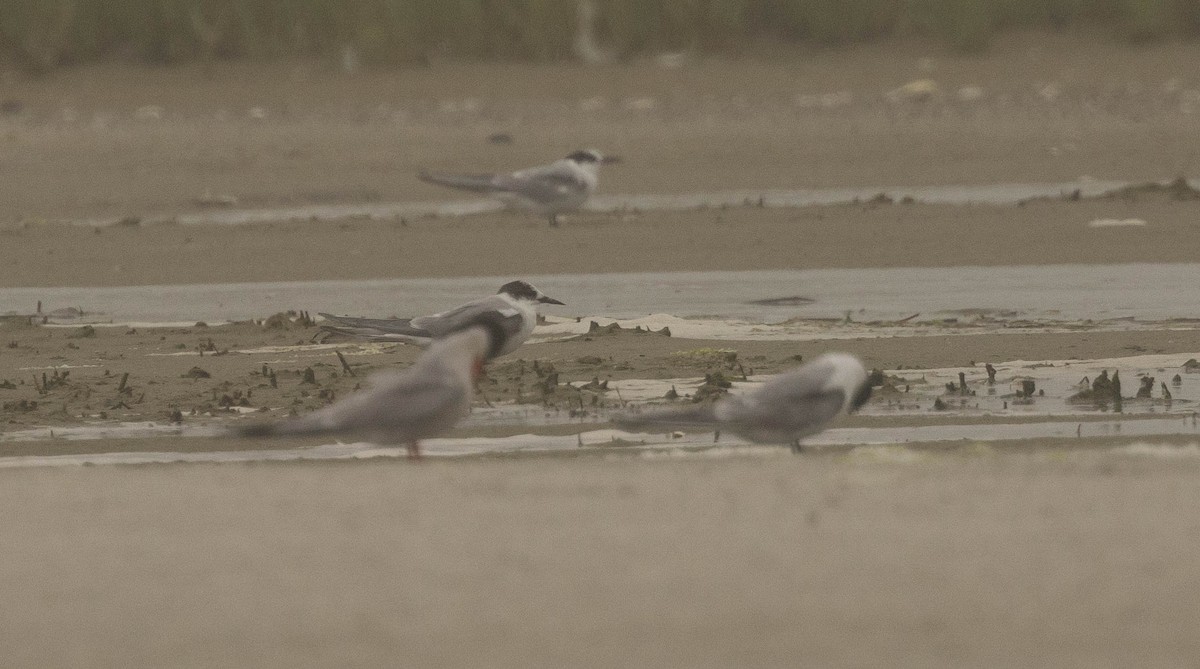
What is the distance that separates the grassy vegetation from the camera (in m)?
28.9

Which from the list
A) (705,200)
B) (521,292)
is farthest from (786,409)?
(705,200)

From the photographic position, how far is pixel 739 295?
13305 millimetres

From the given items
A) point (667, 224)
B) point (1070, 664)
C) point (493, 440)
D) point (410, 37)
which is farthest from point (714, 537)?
point (410, 37)

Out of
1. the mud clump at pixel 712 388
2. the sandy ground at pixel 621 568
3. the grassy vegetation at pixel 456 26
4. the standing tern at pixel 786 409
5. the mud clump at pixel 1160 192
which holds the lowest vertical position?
the sandy ground at pixel 621 568

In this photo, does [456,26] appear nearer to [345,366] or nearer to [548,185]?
[548,185]

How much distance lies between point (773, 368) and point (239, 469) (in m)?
3.61

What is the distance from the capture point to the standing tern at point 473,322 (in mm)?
9672

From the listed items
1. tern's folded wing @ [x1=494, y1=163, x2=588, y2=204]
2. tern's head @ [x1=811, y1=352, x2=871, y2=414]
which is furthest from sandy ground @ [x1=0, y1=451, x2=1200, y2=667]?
tern's folded wing @ [x1=494, y1=163, x2=588, y2=204]

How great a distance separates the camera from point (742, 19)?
29844mm

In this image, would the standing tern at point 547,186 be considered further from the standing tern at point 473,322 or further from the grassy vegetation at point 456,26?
the grassy vegetation at point 456,26

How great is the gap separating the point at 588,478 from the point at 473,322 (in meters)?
3.31

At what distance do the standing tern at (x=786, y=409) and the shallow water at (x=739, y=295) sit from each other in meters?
4.37

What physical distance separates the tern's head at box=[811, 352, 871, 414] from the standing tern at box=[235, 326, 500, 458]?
1202mm

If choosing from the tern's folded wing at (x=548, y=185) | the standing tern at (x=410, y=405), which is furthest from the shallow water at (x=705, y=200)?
the standing tern at (x=410, y=405)
